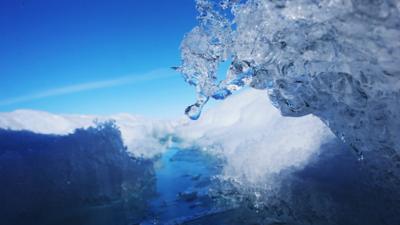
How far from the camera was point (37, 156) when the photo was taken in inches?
260

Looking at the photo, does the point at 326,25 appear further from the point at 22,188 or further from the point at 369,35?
the point at 22,188

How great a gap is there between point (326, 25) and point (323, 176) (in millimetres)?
2263

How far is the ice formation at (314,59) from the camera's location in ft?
7.73

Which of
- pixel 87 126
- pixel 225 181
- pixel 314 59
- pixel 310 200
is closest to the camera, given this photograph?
pixel 314 59

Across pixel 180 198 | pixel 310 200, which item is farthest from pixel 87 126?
pixel 310 200

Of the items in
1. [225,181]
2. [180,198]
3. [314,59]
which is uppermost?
[314,59]

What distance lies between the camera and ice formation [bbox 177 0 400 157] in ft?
7.73

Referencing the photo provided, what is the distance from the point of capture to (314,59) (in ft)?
9.48

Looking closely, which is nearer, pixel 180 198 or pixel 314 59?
pixel 314 59

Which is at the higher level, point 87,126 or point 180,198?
point 87,126

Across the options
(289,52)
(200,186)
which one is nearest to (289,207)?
(289,52)

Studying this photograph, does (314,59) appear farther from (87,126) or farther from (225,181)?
(87,126)

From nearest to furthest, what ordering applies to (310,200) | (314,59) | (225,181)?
(314,59), (310,200), (225,181)

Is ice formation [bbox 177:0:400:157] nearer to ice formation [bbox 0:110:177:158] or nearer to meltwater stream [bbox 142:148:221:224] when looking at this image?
meltwater stream [bbox 142:148:221:224]
